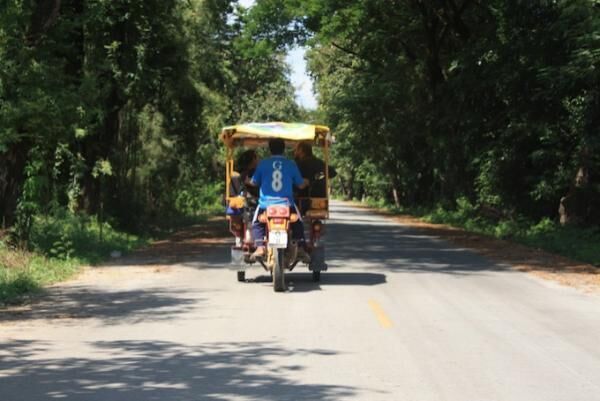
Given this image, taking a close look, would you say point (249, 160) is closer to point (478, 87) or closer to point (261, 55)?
point (478, 87)

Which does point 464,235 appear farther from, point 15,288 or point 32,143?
point 15,288

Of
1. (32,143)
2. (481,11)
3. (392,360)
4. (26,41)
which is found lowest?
(392,360)

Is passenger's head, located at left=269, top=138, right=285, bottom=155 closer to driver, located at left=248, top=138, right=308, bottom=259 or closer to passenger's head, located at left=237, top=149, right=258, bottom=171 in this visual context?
driver, located at left=248, top=138, right=308, bottom=259

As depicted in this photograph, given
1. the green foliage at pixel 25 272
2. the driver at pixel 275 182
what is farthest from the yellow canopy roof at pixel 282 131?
the green foliage at pixel 25 272

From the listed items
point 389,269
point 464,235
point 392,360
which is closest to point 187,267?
point 389,269

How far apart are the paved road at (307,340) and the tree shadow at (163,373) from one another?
2cm

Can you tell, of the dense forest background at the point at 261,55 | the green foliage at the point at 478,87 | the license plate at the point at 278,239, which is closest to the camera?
the license plate at the point at 278,239

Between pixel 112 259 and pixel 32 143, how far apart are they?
3.20 meters

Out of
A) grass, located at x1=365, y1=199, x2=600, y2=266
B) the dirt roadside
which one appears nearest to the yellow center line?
the dirt roadside

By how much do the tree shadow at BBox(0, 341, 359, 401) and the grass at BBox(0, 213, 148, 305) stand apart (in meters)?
4.35

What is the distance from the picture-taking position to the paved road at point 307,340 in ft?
23.3

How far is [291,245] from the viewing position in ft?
44.3

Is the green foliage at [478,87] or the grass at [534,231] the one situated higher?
the green foliage at [478,87]

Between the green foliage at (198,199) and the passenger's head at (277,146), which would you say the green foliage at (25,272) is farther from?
the green foliage at (198,199)
